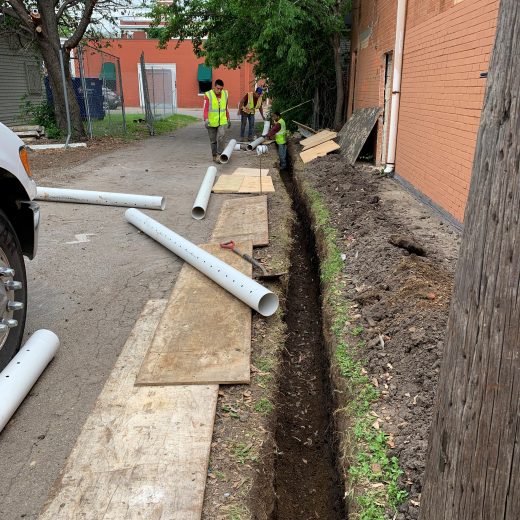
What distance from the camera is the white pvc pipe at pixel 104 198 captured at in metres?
8.03

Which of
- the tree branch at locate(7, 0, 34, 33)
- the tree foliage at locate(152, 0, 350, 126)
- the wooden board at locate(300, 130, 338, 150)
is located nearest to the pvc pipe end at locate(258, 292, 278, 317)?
the wooden board at locate(300, 130, 338, 150)

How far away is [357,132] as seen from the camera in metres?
11.9

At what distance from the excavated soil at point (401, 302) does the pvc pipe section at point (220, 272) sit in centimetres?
79

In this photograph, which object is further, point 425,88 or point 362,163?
point 362,163

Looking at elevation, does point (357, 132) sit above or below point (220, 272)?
above

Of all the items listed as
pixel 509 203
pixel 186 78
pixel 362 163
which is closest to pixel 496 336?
pixel 509 203

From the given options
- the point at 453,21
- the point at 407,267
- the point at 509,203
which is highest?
the point at 453,21

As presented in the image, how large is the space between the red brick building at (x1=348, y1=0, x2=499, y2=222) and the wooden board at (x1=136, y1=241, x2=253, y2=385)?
10.1 ft

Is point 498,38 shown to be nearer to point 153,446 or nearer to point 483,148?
point 483,148

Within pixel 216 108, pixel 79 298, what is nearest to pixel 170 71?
pixel 216 108

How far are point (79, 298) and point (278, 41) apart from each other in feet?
41.9

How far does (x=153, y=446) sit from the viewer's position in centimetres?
279

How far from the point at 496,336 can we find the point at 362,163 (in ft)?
34.1

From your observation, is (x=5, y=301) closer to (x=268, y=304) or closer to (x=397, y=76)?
(x=268, y=304)
